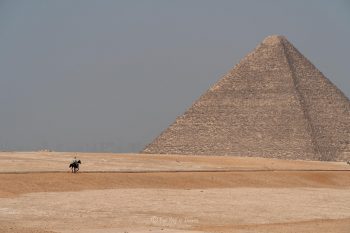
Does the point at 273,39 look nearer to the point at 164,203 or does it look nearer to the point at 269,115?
the point at 269,115

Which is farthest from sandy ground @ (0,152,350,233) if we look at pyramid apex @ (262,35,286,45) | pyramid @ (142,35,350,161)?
pyramid apex @ (262,35,286,45)

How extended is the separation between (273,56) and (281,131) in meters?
14.6

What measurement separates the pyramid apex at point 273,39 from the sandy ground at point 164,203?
79349mm

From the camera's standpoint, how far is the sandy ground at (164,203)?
24.2 meters

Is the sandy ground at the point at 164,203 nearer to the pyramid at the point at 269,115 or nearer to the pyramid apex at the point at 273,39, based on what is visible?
the pyramid at the point at 269,115

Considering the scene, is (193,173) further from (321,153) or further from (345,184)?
(321,153)

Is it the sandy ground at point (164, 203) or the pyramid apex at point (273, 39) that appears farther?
the pyramid apex at point (273, 39)

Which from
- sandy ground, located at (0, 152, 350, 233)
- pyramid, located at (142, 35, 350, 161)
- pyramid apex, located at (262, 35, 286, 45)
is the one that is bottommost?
sandy ground, located at (0, 152, 350, 233)

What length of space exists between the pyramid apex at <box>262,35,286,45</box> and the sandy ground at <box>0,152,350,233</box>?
79349 mm

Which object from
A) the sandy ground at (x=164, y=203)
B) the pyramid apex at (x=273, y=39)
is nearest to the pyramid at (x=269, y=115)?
the pyramid apex at (x=273, y=39)

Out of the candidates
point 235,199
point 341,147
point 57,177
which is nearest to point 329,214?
point 235,199

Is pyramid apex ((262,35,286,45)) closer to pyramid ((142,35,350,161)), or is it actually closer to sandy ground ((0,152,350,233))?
pyramid ((142,35,350,161))

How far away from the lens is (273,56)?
12156cm

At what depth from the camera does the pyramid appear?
109 metres
